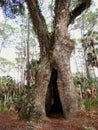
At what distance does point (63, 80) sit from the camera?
28.8 feet

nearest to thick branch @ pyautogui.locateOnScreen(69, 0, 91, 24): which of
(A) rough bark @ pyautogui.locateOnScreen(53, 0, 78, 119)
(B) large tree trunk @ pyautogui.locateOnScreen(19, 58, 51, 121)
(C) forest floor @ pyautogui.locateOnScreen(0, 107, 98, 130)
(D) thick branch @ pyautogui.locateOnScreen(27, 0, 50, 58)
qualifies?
(A) rough bark @ pyautogui.locateOnScreen(53, 0, 78, 119)

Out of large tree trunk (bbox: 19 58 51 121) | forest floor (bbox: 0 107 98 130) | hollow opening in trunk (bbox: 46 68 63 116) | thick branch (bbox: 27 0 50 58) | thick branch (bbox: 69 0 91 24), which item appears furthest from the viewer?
thick branch (bbox: 69 0 91 24)

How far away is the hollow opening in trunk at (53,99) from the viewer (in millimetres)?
9445

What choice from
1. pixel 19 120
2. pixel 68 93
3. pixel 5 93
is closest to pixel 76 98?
pixel 68 93

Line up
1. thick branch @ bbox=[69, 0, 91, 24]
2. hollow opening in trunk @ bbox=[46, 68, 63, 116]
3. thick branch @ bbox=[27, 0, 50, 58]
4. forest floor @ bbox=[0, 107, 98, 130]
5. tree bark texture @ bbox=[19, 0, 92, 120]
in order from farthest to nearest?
thick branch @ bbox=[69, 0, 91, 24] → hollow opening in trunk @ bbox=[46, 68, 63, 116] → thick branch @ bbox=[27, 0, 50, 58] → tree bark texture @ bbox=[19, 0, 92, 120] → forest floor @ bbox=[0, 107, 98, 130]

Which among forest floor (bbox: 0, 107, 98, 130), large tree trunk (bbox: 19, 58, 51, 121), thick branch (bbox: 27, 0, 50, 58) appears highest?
thick branch (bbox: 27, 0, 50, 58)

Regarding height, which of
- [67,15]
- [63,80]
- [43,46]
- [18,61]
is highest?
[18,61]

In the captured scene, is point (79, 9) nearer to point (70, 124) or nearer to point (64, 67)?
point (64, 67)

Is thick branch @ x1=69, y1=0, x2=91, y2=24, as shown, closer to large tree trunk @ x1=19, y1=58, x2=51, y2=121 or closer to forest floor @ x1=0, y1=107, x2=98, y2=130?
large tree trunk @ x1=19, y1=58, x2=51, y2=121

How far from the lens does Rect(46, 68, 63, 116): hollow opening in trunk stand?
9445mm

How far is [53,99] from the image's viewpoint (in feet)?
32.3

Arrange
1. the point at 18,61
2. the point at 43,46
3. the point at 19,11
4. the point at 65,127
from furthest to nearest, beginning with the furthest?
the point at 18,61 → the point at 19,11 → the point at 43,46 → the point at 65,127

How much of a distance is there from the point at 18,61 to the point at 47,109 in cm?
2658

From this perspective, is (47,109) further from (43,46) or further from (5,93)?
(5,93)
